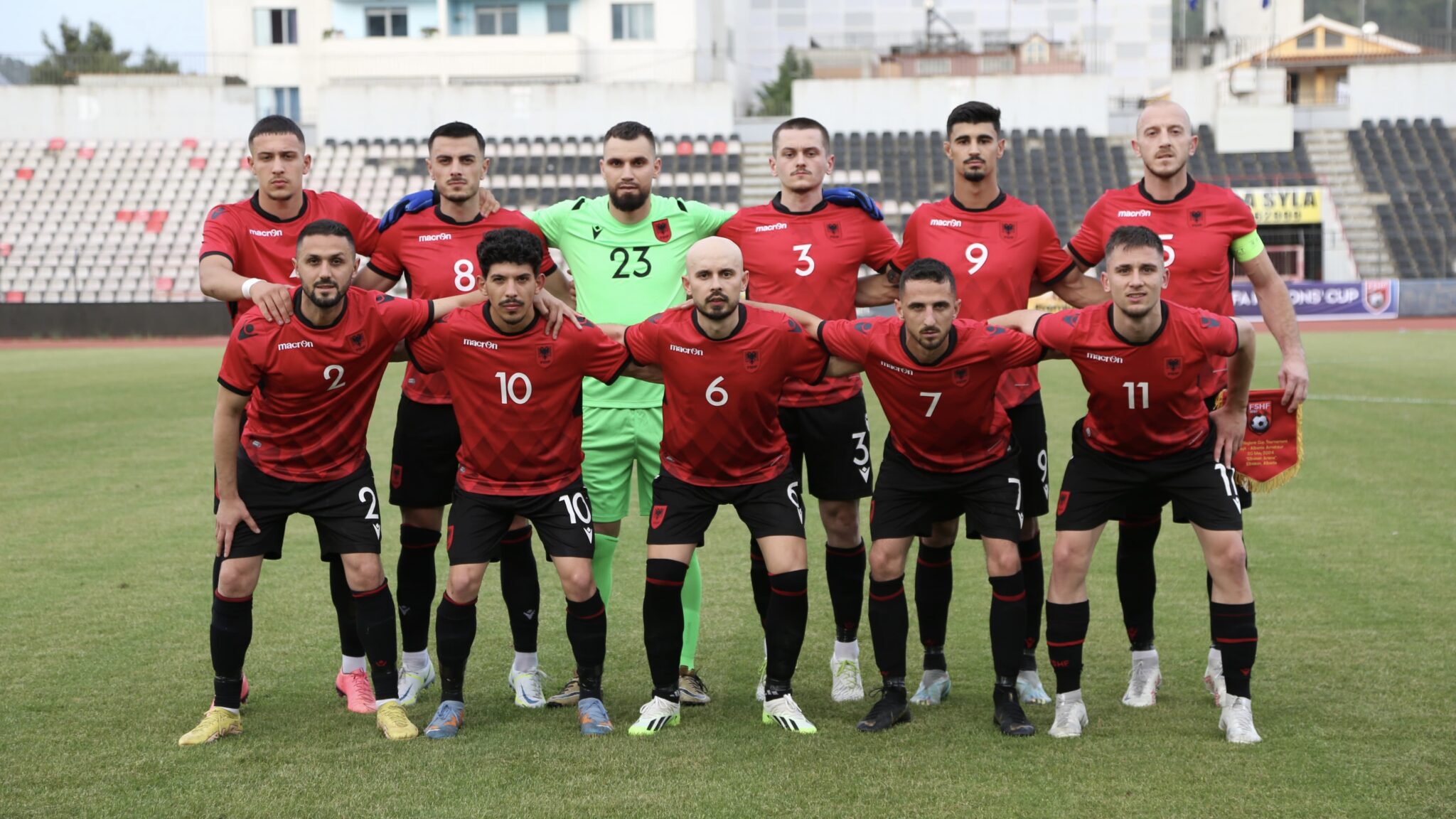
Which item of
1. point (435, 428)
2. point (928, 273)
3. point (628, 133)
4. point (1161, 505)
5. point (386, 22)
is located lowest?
point (1161, 505)

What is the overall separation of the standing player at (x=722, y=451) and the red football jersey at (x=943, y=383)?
22 cm

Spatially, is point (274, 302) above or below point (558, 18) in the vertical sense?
below

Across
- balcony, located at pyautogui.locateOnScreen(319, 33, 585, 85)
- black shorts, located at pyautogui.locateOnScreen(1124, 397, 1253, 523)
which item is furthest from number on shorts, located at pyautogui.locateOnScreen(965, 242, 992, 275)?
balcony, located at pyautogui.locateOnScreen(319, 33, 585, 85)

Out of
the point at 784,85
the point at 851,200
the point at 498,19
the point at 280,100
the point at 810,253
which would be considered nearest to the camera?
the point at 810,253

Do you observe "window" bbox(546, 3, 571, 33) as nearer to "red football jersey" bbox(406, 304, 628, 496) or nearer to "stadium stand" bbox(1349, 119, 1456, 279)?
"stadium stand" bbox(1349, 119, 1456, 279)

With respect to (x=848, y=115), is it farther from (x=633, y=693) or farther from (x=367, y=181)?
(x=633, y=693)

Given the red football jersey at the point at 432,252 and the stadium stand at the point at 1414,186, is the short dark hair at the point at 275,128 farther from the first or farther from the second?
the stadium stand at the point at 1414,186

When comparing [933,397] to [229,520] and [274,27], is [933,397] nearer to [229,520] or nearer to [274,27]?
[229,520]

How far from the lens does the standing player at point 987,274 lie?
5.54 m

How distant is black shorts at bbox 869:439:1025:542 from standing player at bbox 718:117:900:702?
0.97 ft

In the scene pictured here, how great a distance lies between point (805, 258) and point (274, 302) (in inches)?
84.1

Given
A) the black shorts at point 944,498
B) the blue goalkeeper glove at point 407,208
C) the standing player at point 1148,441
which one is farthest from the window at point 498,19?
the standing player at point 1148,441

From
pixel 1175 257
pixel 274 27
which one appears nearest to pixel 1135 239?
pixel 1175 257

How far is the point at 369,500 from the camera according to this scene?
527 cm
